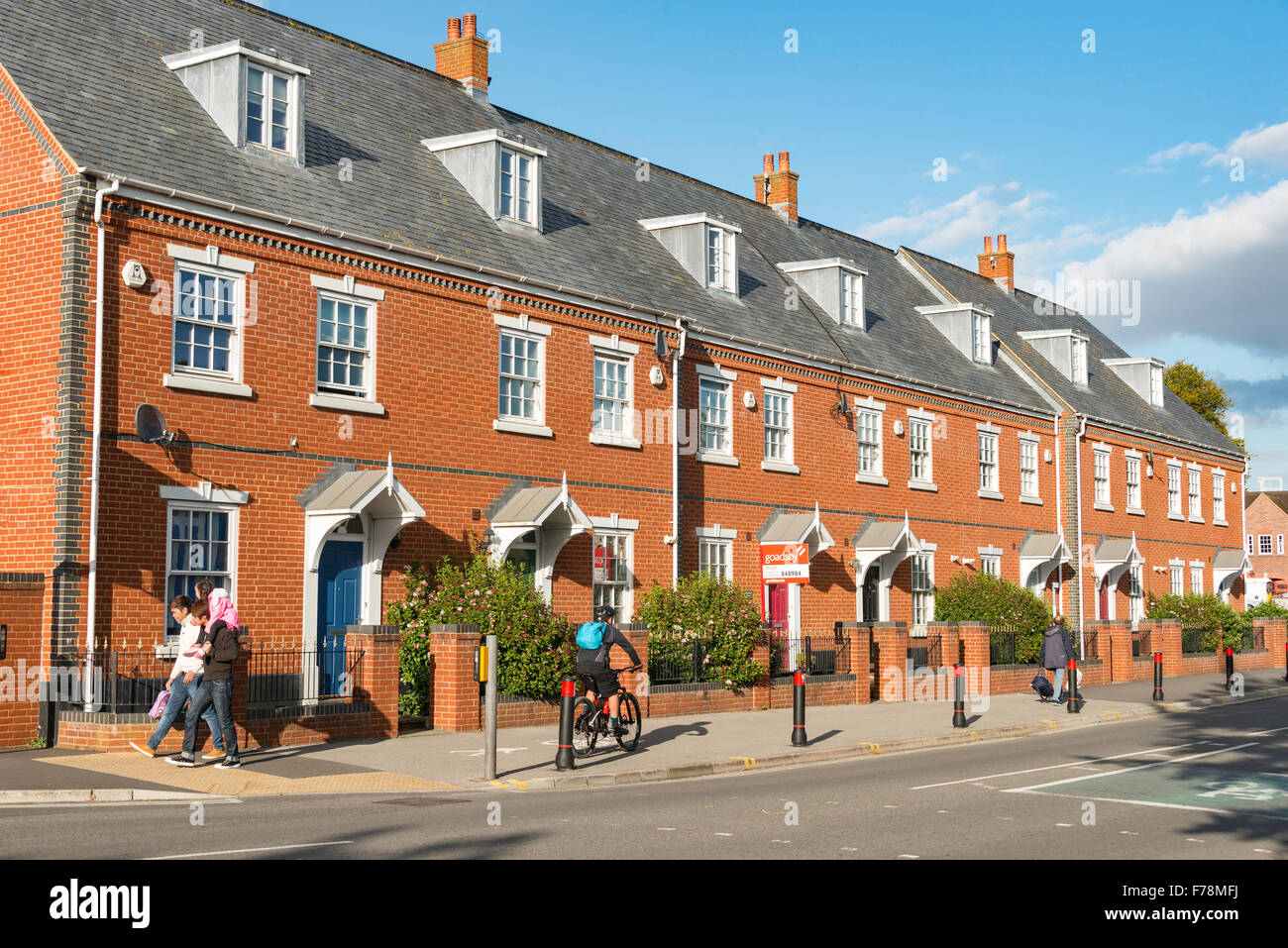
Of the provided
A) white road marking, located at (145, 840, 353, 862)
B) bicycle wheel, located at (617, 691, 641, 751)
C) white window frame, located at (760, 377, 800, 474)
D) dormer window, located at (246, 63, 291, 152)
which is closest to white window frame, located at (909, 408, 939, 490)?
white window frame, located at (760, 377, 800, 474)

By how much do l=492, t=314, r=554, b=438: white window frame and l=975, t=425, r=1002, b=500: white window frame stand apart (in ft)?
54.9

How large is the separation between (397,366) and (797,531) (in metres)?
10.8

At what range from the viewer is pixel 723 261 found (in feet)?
97.5

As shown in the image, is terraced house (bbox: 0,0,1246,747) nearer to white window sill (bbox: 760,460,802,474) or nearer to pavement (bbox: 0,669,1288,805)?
white window sill (bbox: 760,460,802,474)

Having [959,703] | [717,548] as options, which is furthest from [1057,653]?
[717,548]

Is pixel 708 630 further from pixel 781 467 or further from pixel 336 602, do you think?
pixel 781 467

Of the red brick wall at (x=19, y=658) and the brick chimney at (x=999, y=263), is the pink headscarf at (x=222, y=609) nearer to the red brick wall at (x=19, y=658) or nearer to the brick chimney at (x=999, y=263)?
the red brick wall at (x=19, y=658)

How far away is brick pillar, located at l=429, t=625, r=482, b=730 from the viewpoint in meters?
18.6

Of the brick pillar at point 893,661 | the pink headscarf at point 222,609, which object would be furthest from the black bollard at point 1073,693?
the pink headscarf at point 222,609

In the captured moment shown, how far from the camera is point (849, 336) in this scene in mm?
32688

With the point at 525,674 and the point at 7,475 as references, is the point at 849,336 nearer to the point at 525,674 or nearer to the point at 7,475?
the point at 525,674

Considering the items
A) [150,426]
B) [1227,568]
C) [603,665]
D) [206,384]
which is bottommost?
[603,665]
